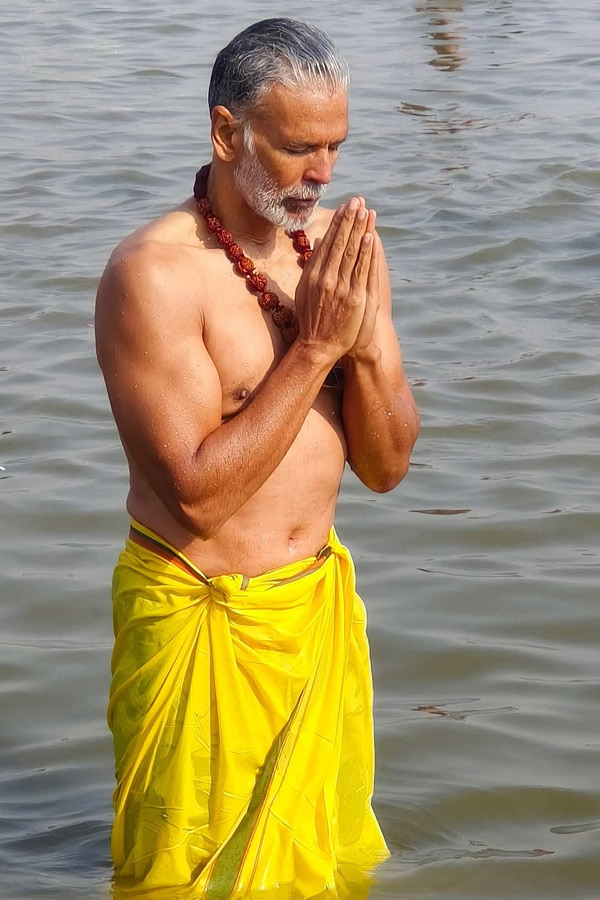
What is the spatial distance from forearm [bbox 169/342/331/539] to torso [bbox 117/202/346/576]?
0.13 metres

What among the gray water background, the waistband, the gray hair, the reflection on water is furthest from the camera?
the reflection on water

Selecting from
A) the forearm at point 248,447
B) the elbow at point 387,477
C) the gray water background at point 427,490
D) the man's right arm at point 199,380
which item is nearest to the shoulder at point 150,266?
the man's right arm at point 199,380

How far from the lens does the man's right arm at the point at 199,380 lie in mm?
3037

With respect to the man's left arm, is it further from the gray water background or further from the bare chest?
the gray water background

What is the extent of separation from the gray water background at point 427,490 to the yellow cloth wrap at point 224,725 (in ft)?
1.89

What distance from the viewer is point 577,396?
6812mm

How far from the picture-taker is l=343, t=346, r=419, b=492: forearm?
10.7ft

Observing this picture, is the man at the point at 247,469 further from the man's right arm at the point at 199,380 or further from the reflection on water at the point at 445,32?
the reflection on water at the point at 445,32

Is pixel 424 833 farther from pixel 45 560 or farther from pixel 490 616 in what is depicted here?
A: pixel 45 560

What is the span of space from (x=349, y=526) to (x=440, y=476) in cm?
56

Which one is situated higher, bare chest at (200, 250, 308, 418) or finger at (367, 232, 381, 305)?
finger at (367, 232, 381, 305)

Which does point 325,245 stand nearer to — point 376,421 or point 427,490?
point 376,421

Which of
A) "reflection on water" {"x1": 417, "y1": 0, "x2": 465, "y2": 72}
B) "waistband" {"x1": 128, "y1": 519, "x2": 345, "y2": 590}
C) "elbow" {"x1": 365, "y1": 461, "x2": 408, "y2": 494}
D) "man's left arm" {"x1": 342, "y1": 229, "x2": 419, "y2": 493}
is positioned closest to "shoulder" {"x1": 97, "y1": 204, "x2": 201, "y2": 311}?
"man's left arm" {"x1": 342, "y1": 229, "x2": 419, "y2": 493}

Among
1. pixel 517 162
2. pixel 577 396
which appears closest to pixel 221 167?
pixel 577 396
